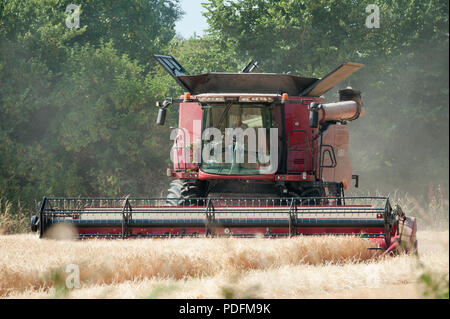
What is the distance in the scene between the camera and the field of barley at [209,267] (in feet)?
16.5

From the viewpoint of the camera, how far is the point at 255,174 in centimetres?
884

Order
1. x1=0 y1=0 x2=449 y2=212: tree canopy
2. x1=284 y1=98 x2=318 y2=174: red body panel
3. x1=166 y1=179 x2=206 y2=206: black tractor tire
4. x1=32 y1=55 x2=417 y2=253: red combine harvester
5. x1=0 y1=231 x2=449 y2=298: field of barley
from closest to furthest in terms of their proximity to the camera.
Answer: x1=0 y1=231 x2=449 y2=298: field of barley → x1=32 y1=55 x2=417 y2=253: red combine harvester → x1=166 y1=179 x2=206 y2=206: black tractor tire → x1=284 y1=98 x2=318 y2=174: red body panel → x1=0 y1=0 x2=449 y2=212: tree canopy

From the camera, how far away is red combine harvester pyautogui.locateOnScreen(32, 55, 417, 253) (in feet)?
24.1

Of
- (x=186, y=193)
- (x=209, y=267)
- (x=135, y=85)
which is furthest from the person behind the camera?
(x=135, y=85)

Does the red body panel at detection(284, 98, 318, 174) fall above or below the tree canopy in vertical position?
below

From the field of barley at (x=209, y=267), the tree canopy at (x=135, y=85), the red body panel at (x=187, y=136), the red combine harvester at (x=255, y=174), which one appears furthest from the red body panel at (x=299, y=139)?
the tree canopy at (x=135, y=85)

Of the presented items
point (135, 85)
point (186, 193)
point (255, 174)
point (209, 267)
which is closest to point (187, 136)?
point (186, 193)

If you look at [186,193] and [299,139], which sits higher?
[299,139]

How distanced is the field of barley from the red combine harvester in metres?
0.51

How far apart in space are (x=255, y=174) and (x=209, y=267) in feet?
9.79

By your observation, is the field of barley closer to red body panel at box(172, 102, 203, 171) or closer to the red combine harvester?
→ the red combine harvester

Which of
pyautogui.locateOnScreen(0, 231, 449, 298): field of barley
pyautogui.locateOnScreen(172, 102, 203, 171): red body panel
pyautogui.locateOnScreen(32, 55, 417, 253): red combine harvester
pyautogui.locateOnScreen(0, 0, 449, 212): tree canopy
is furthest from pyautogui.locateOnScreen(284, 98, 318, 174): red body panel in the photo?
pyautogui.locateOnScreen(0, 0, 449, 212): tree canopy

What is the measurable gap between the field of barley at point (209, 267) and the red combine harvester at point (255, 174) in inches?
20.1

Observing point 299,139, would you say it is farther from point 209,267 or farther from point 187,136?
point 209,267
